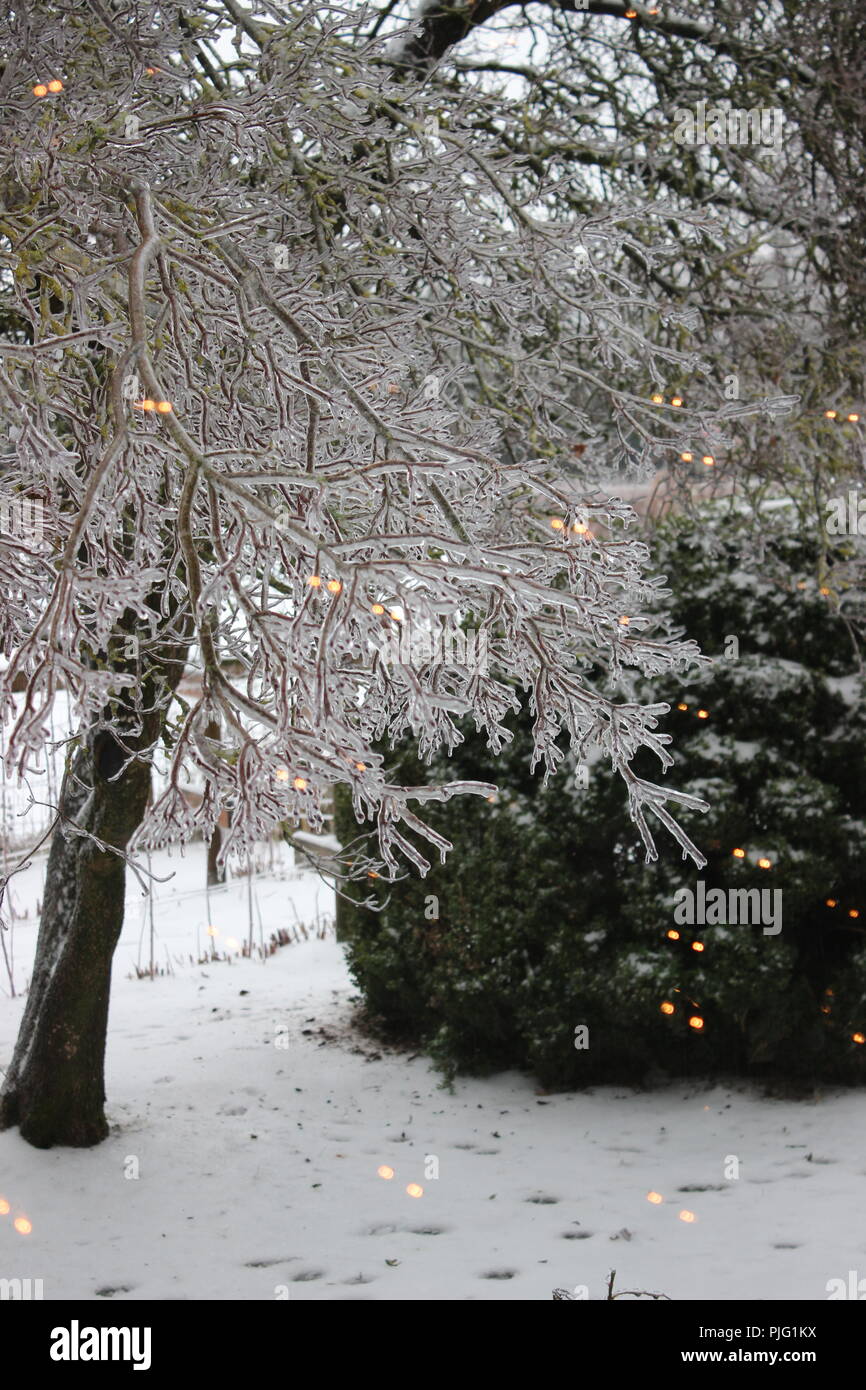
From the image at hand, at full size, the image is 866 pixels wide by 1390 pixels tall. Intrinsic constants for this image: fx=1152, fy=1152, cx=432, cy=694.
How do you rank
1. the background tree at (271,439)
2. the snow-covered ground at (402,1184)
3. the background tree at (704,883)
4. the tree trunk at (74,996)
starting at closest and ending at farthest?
the background tree at (271,439) → the snow-covered ground at (402,1184) → the tree trunk at (74,996) → the background tree at (704,883)

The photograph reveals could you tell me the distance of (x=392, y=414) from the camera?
266 cm

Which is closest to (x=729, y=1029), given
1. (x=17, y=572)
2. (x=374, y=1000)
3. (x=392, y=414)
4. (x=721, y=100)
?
(x=374, y=1000)

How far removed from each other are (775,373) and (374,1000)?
391 centimetres

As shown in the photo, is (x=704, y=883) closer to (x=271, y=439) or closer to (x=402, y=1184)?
(x=402, y=1184)

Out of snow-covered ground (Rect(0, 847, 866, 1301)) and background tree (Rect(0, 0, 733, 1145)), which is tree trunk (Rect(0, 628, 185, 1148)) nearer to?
snow-covered ground (Rect(0, 847, 866, 1301))

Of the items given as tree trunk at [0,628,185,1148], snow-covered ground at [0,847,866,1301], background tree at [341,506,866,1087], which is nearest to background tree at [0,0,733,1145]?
tree trunk at [0,628,185,1148]

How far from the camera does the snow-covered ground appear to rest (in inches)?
152

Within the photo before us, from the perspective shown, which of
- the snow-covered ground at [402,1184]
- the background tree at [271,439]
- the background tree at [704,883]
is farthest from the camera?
the background tree at [704,883]

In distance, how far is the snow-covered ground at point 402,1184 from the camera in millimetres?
3865

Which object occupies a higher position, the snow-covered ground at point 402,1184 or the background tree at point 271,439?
the background tree at point 271,439

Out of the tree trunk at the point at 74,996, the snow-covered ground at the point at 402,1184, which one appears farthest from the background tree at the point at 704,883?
the tree trunk at the point at 74,996

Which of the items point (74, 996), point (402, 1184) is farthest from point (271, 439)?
point (402, 1184)

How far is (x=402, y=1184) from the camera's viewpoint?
15.4ft

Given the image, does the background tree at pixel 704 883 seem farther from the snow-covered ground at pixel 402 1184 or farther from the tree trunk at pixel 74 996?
the tree trunk at pixel 74 996
